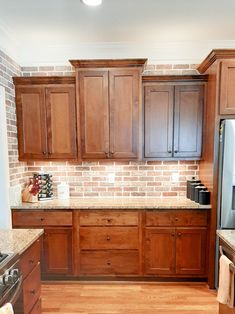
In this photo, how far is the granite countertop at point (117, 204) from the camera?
2612 mm

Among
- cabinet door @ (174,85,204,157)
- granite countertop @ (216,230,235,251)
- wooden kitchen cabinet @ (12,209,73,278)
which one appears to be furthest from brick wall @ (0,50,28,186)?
granite countertop @ (216,230,235,251)

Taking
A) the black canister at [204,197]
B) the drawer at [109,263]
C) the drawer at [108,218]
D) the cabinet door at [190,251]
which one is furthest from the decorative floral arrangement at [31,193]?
the black canister at [204,197]

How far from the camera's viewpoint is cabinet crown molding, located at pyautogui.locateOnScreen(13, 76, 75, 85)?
2768 millimetres

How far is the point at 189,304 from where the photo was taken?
2352 millimetres

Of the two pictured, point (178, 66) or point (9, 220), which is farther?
point (178, 66)

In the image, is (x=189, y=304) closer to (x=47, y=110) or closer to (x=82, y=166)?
(x=82, y=166)

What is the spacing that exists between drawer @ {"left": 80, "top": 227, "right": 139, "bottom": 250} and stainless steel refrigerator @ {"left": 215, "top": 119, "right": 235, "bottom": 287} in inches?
38.6

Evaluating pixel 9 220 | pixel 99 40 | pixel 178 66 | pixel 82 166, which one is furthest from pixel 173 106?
pixel 9 220

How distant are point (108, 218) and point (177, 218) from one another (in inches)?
31.1

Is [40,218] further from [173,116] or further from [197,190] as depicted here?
[173,116]

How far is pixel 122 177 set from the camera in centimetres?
311

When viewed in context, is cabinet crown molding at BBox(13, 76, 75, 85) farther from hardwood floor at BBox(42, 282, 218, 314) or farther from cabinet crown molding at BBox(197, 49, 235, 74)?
hardwood floor at BBox(42, 282, 218, 314)

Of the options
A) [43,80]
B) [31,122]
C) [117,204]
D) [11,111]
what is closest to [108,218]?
[117,204]

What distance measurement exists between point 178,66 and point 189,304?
2.77 m
